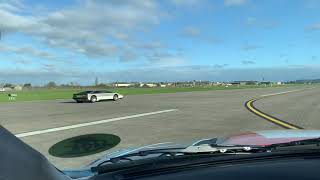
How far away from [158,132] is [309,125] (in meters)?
5.39

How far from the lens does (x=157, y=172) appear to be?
2.52m

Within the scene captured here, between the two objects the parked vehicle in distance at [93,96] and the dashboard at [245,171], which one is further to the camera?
the parked vehicle in distance at [93,96]

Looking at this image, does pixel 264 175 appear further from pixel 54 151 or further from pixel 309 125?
pixel 309 125

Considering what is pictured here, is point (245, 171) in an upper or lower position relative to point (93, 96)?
upper

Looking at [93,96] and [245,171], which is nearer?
[245,171]

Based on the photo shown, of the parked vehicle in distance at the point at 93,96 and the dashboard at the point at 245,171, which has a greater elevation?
the dashboard at the point at 245,171

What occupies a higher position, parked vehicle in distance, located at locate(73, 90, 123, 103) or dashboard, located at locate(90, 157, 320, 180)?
dashboard, located at locate(90, 157, 320, 180)

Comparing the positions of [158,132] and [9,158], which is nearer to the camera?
[9,158]

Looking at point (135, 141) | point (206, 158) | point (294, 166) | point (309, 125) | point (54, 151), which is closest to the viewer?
point (294, 166)

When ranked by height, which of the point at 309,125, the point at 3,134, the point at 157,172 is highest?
the point at 3,134

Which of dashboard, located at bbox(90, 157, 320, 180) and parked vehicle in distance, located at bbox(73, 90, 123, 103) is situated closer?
dashboard, located at bbox(90, 157, 320, 180)

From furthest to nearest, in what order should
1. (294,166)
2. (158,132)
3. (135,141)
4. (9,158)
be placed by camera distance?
(158,132)
(135,141)
(294,166)
(9,158)

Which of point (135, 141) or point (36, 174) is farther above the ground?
point (36, 174)

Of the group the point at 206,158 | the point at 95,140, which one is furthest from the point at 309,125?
the point at 206,158
